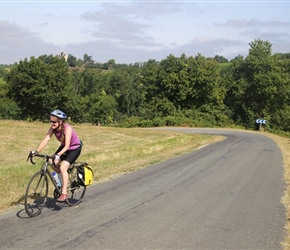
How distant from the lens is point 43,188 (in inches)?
277

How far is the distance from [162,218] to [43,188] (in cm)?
242

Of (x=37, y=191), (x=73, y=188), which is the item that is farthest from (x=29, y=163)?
(x=37, y=191)

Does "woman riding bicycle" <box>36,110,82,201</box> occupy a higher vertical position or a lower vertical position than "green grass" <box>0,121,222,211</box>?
higher

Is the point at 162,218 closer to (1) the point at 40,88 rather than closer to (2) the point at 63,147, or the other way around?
(2) the point at 63,147

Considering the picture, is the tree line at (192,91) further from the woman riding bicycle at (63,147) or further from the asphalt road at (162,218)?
the woman riding bicycle at (63,147)

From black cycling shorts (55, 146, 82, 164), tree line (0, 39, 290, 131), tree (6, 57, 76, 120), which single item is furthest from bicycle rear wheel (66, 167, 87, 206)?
tree (6, 57, 76, 120)

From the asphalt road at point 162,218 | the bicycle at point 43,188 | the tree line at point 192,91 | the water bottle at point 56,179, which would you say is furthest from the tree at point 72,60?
the water bottle at point 56,179

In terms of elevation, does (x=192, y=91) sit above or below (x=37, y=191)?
above

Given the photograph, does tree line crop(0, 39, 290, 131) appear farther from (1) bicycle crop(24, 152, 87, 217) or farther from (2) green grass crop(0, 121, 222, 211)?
(1) bicycle crop(24, 152, 87, 217)

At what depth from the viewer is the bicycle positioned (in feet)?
22.0

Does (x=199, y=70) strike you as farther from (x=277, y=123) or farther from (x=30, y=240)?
(x=30, y=240)

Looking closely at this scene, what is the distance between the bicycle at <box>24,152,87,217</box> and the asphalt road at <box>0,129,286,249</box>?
185 millimetres

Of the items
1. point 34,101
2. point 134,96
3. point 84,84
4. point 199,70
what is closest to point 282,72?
point 199,70

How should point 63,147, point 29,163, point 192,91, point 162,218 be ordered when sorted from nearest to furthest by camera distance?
point 162,218 → point 63,147 → point 29,163 → point 192,91
